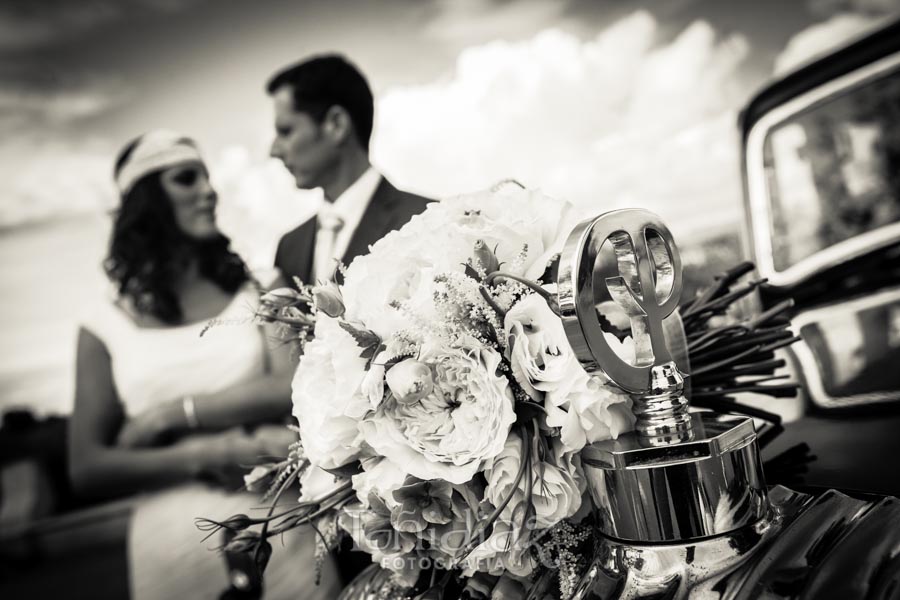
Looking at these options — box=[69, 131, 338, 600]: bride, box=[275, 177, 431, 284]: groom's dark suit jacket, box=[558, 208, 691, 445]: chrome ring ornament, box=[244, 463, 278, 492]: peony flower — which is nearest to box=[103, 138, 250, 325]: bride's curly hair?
box=[69, 131, 338, 600]: bride

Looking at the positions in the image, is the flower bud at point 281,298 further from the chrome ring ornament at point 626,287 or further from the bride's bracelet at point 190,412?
the bride's bracelet at point 190,412

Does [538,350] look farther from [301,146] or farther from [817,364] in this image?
[301,146]

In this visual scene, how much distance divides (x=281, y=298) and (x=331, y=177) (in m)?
1.18

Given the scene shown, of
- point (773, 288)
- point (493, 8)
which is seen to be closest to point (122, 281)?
point (493, 8)

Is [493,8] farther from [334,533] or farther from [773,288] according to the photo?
[334,533]

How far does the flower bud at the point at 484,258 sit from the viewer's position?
23.1 inches

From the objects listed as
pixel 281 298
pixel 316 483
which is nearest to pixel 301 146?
pixel 281 298

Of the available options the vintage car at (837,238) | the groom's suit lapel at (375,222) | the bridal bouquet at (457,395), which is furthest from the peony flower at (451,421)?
the groom's suit lapel at (375,222)

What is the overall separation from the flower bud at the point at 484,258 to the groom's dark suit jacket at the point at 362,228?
116 cm

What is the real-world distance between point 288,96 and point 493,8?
0.86m

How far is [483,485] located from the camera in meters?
0.59

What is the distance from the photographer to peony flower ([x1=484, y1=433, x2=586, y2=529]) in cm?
55

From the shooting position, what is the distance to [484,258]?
59cm

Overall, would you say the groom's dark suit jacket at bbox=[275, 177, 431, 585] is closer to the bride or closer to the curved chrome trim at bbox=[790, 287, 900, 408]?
the bride
